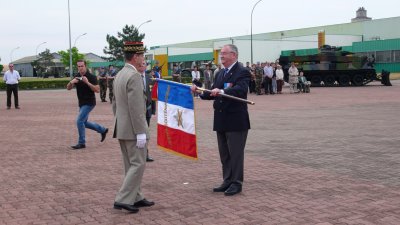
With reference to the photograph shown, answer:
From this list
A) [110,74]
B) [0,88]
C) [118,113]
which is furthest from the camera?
[0,88]

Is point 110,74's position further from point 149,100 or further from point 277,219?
point 277,219

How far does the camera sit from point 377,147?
9844mm

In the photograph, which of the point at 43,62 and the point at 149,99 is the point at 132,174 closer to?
the point at 149,99

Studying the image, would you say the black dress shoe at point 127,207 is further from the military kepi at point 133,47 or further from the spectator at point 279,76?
the spectator at point 279,76

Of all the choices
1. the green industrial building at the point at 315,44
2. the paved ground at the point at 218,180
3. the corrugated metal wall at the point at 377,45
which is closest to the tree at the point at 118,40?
the green industrial building at the point at 315,44

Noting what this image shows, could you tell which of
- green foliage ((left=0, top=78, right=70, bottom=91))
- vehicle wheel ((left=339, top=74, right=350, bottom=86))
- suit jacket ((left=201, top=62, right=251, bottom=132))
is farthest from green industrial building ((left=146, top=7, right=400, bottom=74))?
suit jacket ((left=201, top=62, right=251, bottom=132))

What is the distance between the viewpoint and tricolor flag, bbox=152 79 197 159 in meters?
6.56

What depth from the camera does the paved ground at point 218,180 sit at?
5.59 meters

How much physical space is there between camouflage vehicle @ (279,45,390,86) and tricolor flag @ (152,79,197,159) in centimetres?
2940

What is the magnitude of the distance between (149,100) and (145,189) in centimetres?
227

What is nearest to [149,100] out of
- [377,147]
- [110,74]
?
[377,147]

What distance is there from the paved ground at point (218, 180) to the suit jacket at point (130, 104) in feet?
3.02

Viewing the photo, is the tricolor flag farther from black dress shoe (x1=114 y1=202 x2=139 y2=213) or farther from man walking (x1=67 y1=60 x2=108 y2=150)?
man walking (x1=67 y1=60 x2=108 y2=150)

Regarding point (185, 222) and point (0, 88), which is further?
point (0, 88)
